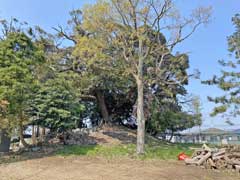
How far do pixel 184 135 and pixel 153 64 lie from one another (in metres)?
9.53

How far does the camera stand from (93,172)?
331 inches

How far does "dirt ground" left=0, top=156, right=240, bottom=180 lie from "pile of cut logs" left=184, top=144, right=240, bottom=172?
972 millimetres

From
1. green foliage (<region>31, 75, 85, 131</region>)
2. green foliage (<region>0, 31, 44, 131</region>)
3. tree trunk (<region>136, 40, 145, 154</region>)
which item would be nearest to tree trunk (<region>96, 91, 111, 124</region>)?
green foliage (<region>31, 75, 85, 131</region>)

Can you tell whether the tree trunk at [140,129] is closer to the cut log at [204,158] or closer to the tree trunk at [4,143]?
the cut log at [204,158]

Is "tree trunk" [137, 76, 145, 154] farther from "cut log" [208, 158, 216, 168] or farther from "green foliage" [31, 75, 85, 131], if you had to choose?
"green foliage" [31, 75, 85, 131]

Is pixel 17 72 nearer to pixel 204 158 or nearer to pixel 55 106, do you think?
pixel 55 106

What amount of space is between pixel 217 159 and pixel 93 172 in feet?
16.1

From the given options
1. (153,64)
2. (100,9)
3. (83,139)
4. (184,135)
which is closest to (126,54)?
(100,9)

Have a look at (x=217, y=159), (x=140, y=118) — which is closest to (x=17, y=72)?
(x=140, y=118)

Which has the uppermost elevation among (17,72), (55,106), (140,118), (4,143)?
(17,72)

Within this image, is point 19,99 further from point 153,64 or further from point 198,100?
point 198,100

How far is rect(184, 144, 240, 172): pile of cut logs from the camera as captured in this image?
10117mm

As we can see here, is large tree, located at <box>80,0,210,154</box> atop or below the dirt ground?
atop

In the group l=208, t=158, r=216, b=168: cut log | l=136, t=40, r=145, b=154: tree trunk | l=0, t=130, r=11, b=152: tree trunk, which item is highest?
l=136, t=40, r=145, b=154: tree trunk
